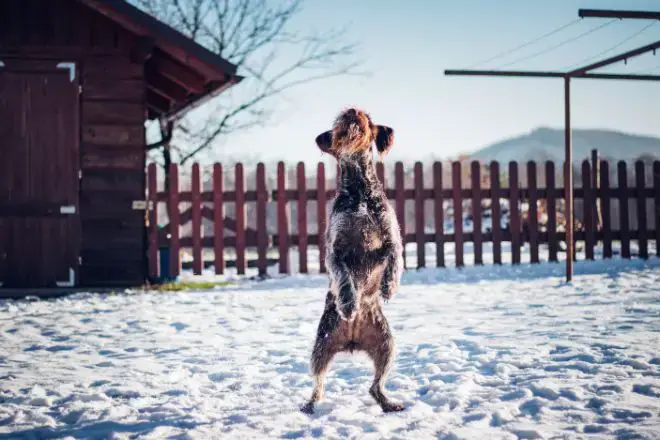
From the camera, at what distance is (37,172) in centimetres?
773

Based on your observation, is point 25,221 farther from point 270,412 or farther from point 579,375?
point 579,375

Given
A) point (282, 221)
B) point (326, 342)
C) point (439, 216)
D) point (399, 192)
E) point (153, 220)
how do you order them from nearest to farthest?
point (326, 342)
point (153, 220)
point (282, 221)
point (399, 192)
point (439, 216)

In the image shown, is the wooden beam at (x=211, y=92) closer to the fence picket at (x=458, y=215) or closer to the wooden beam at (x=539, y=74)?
the wooden beam at (x=539, y=74)

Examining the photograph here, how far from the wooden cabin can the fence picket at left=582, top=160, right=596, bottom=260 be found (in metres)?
6.78

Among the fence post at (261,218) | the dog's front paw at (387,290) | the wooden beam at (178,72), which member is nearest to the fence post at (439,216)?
the fence post at (261,218)

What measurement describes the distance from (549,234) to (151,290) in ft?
22.9

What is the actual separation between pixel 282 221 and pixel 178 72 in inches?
116

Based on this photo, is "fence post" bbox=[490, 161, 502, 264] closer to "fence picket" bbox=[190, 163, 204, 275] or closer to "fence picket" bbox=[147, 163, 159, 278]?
"fence picket" bbox=[190, 163, 204, 275]

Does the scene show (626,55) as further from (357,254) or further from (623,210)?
(357,254)

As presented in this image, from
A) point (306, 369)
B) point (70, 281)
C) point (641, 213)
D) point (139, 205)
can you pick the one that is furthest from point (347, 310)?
point (641, 213)

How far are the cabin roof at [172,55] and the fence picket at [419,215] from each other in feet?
11.7

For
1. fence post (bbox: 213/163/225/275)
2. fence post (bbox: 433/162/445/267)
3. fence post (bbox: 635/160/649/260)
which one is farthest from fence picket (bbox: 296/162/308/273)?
fence post (bbox: 635/160/649/260)

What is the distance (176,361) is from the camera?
13.9 feet

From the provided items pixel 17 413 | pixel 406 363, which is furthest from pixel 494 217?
pixel 17 413
